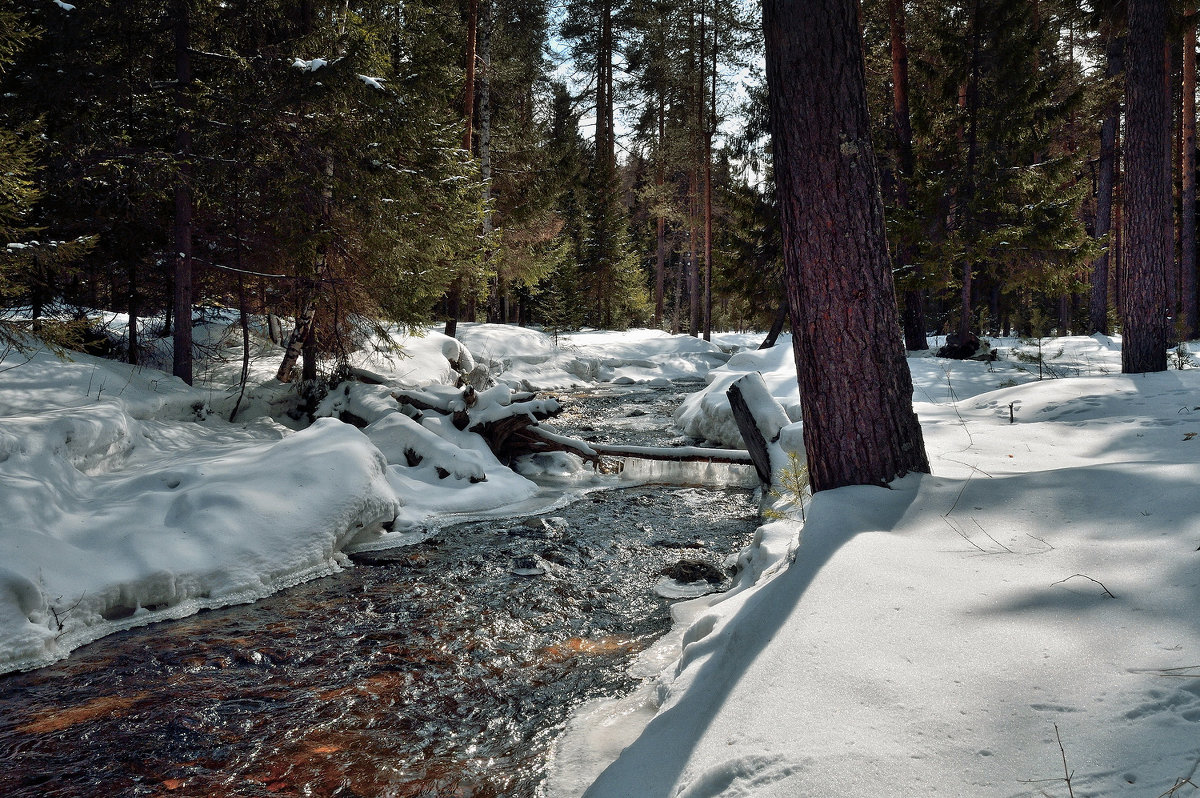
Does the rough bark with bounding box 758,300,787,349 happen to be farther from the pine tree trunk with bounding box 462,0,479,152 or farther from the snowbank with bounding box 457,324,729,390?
the pine tree trunk with bounding box 462,0,479,152

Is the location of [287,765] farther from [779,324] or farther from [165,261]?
[779,324]

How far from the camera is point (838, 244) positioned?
3.80m

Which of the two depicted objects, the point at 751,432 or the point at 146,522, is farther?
the point at 751,432

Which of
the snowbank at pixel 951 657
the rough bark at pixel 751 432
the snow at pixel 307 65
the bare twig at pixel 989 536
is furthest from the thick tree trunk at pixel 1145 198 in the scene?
the snow at pixel 307 65

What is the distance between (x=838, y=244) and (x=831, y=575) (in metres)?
1.94

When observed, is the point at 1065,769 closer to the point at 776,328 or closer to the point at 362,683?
the point at 362,683

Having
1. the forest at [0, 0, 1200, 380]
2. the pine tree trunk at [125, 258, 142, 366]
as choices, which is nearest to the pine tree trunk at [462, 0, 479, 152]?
the forest at [0, 0, 1200, 380]

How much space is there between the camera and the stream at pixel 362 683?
280cm

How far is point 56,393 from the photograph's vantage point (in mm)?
6840

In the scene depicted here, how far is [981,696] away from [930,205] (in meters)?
14.8

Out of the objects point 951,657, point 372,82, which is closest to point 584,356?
point 372,82

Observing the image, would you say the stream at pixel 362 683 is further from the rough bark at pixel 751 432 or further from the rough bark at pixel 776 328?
the rough bark at pixel 776 328

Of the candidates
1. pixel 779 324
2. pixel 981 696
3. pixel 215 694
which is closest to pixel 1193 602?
pixel 981 696

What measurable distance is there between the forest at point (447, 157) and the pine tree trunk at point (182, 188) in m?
0.04
